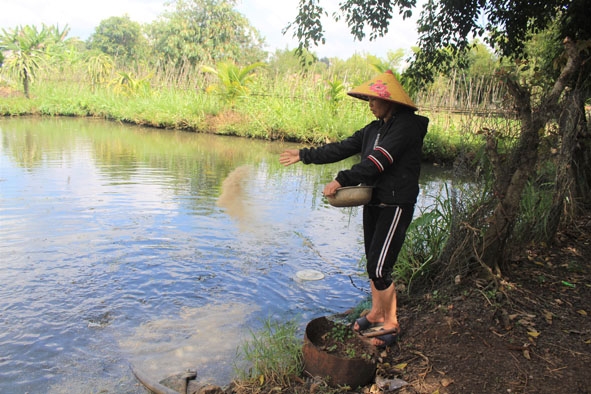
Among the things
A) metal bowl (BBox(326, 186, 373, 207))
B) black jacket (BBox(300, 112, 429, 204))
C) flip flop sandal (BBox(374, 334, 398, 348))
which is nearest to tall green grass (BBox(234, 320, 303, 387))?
flip flop sandal (BBox(374, 334, 398, 348))

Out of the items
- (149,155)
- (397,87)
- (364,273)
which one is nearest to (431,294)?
(364,273)

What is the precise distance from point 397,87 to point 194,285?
2871 mm

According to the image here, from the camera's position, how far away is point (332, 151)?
3.39 meters

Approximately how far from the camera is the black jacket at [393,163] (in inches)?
116

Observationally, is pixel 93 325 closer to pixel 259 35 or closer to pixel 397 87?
pixel 397 87

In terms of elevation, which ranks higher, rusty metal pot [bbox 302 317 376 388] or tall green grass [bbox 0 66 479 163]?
tall green grass [bbox 0 66 479 163]

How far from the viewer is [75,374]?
3.37 meters

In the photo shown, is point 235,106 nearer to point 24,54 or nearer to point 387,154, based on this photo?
point 24,54

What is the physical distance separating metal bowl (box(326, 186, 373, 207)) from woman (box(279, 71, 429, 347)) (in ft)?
0.13

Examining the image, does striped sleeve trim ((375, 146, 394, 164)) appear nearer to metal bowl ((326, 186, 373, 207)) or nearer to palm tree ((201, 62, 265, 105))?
metal bowl ((326, 186, 373, 207))

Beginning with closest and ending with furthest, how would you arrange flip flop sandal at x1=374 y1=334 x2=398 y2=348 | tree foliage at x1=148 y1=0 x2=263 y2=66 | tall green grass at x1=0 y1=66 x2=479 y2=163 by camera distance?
1. flip flop sandal at x1=374 y1=334 x2=398 y2=348
2. tall green grass at x1=0 y1=66 x2=479 y2=163
3. tree foliage at x1=148 y1=0 x2=263 y2=66

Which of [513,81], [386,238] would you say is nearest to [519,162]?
[513,81]

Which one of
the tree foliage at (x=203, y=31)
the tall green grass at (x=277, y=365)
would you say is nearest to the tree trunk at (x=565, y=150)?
the tall green grass at (x=277, y=365)

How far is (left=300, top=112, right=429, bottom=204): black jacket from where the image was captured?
2941 millimetres
